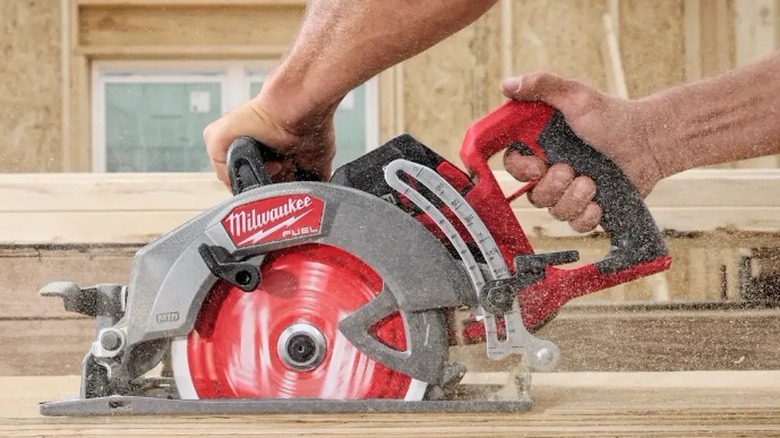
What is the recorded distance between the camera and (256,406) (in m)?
1.45

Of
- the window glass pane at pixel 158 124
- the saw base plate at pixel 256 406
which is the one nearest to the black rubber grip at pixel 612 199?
the saw base plate at pixel 256 406

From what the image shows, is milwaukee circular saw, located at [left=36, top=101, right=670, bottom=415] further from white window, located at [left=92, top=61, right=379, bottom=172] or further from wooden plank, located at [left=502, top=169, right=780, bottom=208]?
white window, located at [left=92, top=61, right=379, bottom=172]

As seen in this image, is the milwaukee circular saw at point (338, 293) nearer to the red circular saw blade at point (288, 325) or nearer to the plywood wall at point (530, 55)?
the red circular saw blade at point (288, 325)

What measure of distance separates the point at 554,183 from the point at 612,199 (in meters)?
0.09

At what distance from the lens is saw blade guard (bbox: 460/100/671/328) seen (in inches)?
61.0

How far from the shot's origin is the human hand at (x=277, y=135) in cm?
158

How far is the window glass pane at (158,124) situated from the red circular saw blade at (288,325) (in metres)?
5.30

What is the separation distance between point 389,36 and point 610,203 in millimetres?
411

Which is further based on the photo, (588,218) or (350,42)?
(588,218)

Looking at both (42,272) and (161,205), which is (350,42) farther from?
(42,272)

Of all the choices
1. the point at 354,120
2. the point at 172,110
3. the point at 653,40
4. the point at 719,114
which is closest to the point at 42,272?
the point at 719,114

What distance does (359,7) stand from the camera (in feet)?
4.77

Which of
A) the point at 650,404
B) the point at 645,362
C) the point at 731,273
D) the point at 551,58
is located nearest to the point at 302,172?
the point at 650,404

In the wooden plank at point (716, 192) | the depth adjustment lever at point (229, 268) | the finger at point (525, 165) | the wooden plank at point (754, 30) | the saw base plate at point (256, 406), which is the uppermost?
the wooden plank at point (754, 30)
